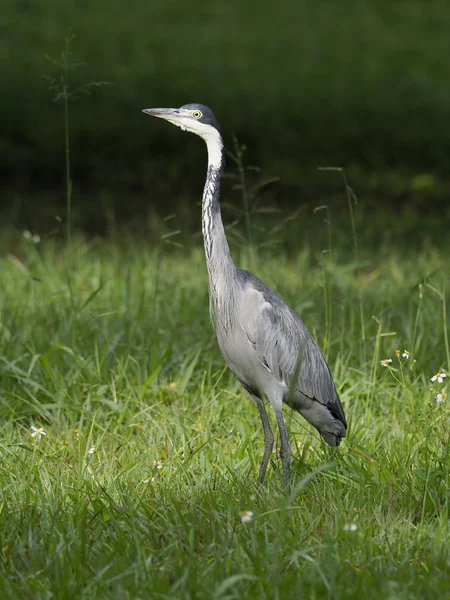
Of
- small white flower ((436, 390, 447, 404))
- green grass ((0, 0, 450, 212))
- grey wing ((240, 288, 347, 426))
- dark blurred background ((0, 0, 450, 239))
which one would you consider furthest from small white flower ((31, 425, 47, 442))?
green grass ((0, 0, 450, 212))

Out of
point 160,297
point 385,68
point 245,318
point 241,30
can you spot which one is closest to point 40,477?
point 245,318

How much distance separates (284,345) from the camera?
4027mm

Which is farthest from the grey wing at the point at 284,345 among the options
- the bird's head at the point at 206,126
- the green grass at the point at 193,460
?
the bird's head at the point at 206,126

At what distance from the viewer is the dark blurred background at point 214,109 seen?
10047 millimetres

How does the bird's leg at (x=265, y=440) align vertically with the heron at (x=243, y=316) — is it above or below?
below

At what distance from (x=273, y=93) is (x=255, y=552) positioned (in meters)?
9.69

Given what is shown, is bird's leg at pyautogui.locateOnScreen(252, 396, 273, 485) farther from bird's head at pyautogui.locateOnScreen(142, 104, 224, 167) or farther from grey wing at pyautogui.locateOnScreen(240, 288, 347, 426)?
bird's head at pyautogui.locateOnScreen(142, 104, 224, 167)

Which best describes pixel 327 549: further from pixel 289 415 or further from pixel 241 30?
pixel 241 30

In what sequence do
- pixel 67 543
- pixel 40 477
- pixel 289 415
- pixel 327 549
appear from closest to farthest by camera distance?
pixel 327 549 → pixel 67 543 → pixel 40 477 → pixel 289 415

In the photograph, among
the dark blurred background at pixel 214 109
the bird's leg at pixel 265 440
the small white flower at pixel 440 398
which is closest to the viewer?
the small white flower at pixel 440 398

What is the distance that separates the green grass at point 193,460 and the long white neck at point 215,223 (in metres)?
0.73

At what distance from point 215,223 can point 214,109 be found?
7.59m

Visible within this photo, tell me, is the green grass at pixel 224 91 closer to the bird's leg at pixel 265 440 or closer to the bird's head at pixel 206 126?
the bird's head at pixel 206 126

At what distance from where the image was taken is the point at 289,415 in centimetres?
458
